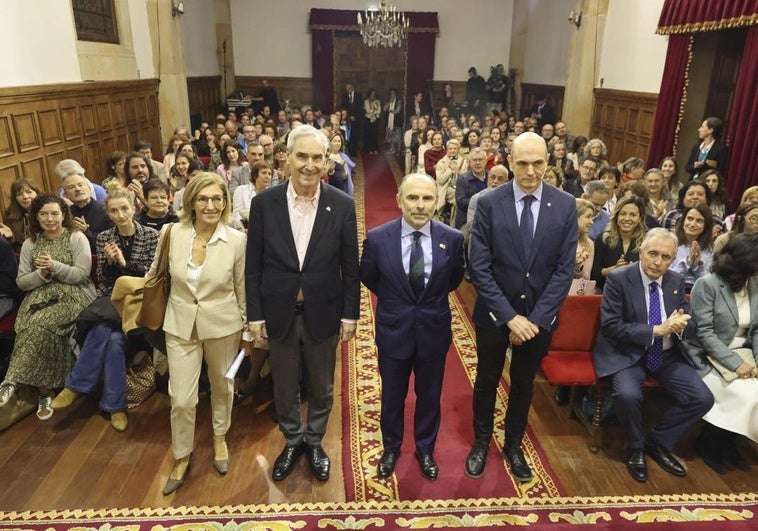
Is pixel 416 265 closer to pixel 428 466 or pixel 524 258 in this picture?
pixel 524 258

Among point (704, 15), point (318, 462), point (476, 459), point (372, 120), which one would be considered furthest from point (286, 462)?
point (372, 120)

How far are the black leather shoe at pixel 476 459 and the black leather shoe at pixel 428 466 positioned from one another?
18 cm

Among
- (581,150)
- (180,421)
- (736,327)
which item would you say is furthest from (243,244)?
(581,150)

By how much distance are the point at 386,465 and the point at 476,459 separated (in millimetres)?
511

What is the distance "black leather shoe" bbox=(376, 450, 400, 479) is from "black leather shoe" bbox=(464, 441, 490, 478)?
0.42 m

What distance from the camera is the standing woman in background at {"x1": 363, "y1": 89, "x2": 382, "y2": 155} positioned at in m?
14.5

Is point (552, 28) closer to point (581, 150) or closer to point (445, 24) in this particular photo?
point (445, 24)

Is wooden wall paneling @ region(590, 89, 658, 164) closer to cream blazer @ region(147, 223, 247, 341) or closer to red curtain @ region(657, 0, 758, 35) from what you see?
red curtain @ region(657, 0, 758, 35)

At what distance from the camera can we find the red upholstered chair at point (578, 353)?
10.7 feet

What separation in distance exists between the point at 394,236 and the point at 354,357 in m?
1.89

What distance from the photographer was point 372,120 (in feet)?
47.5

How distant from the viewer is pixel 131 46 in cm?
830

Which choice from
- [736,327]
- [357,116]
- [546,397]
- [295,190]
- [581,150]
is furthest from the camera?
[357,116]

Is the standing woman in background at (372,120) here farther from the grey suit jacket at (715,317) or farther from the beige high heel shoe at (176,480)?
the beige high heel shoe at (176,480)
